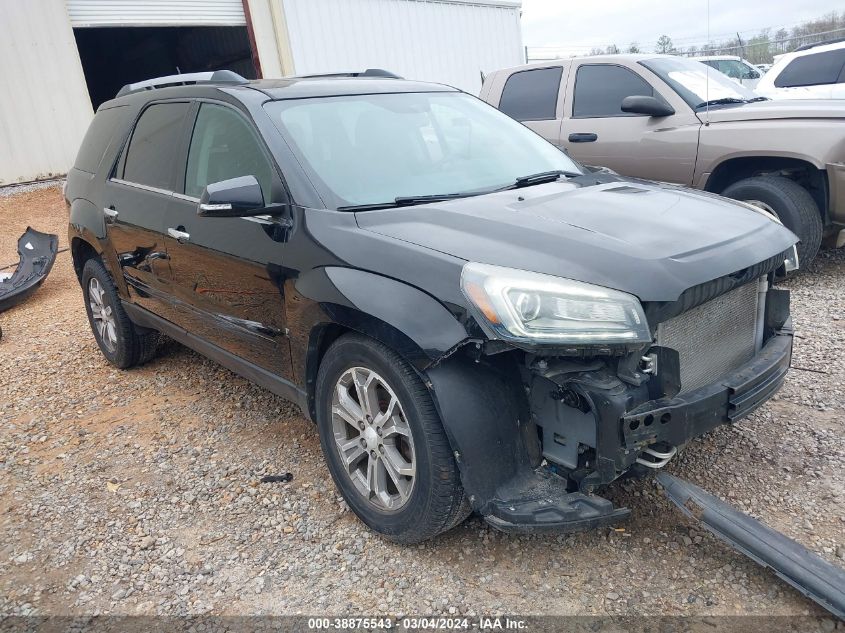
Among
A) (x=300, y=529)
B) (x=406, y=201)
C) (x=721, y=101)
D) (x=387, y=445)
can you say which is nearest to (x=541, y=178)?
(x=406, y=201)

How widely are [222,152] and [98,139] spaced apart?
1.79 metres

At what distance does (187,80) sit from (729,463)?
3.78 m

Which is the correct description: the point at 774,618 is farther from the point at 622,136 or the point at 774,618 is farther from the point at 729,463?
the point at 622,136

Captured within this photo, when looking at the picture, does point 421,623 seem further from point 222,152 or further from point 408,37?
point 408,37

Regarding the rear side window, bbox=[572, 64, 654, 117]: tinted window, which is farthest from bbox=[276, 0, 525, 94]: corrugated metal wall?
the rear side window

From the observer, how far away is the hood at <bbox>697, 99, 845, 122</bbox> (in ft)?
16.9

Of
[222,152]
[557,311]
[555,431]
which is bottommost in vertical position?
[555,431]

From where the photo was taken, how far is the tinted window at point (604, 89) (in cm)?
621

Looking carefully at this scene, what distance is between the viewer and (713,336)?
261 cm

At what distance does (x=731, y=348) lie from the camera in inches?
108

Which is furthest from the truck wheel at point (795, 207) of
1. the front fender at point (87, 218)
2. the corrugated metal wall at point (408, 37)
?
the corrugated metal wall at point (408, 37)

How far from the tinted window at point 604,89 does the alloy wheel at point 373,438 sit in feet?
14.7

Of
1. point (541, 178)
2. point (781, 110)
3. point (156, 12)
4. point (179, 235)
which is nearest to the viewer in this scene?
point (541, 178)

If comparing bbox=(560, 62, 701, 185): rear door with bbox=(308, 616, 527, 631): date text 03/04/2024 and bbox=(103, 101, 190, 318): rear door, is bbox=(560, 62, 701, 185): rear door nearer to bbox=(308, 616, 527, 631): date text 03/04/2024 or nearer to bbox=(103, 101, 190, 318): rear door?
bbox=(103, 101, 190, 318): rear door
